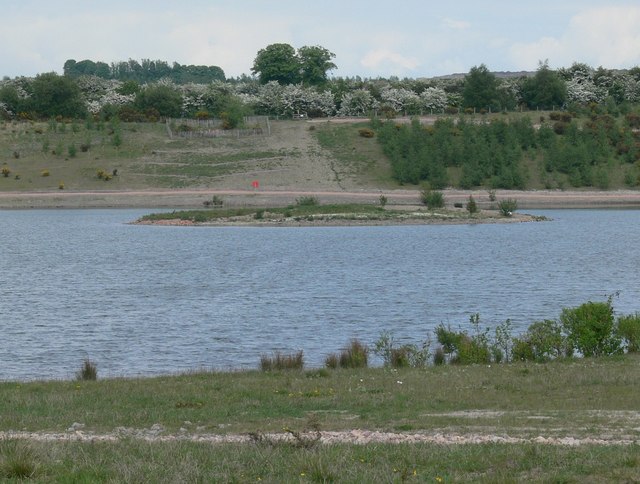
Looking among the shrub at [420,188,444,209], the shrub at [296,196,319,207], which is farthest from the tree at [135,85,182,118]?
the shrub at [420,188,444,209]

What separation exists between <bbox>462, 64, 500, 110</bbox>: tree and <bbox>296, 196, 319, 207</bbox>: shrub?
48.2 meters

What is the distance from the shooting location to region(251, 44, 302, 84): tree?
16688 centimetres

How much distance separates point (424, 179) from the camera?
10006 cm

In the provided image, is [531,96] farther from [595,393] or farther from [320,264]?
[595,393]

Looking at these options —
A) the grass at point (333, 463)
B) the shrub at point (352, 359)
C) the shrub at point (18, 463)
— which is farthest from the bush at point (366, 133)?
the shrub at point (18, 463)

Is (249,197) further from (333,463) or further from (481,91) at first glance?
(333,463)

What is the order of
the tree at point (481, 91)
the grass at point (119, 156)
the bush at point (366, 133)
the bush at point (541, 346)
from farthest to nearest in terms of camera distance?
1. the tree at point (481, 91)
2. the bush at point (366, 133)
3. the grass at point (119, 156)
4. the bush at point (541, 346)

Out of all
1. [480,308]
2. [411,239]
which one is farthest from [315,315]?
[411,239]

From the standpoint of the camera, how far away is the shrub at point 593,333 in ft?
74.3

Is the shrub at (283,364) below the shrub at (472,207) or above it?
above

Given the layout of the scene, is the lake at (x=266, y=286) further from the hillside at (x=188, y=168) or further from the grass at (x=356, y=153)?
the grass at (x=356, y=153)

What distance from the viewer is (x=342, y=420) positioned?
47.1 feet

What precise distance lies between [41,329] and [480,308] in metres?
15.3

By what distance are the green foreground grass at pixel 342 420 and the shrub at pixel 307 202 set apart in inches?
2539
